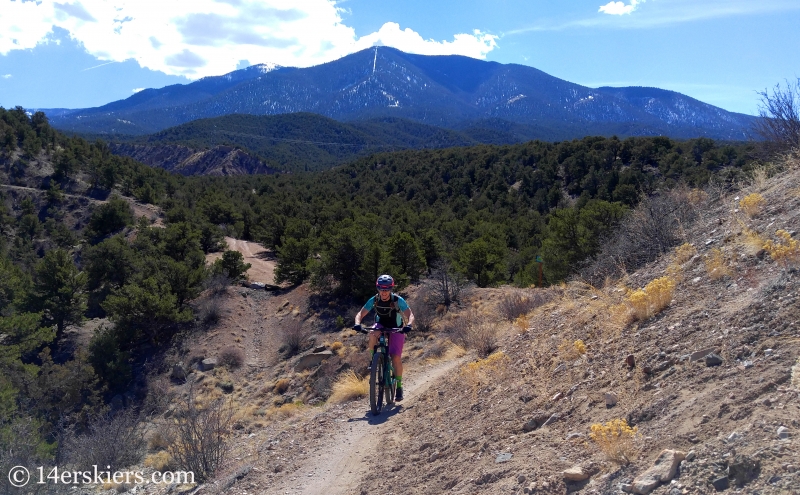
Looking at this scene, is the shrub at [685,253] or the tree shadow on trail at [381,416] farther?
the shrub at [685,253]

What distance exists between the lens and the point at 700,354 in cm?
421

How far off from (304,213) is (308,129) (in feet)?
392

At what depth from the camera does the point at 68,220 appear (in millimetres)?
40031

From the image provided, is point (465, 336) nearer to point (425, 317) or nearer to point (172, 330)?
point (425, 317)

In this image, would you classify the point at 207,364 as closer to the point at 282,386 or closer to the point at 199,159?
the point at 282,386

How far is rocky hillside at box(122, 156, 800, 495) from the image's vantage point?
3.10 metres

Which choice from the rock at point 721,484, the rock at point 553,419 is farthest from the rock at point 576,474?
the rock at point 553,419

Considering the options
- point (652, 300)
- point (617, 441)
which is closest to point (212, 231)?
point (652, 300)

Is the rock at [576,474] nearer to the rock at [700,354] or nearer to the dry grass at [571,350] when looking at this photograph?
the rock at [700,354]

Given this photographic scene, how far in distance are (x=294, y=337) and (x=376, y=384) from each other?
10892 mm

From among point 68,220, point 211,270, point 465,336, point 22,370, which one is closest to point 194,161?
point 68,220

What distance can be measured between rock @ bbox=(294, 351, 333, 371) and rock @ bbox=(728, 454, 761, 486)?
479 inches

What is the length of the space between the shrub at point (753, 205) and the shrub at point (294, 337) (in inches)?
525

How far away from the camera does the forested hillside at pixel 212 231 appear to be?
16.0 metres
